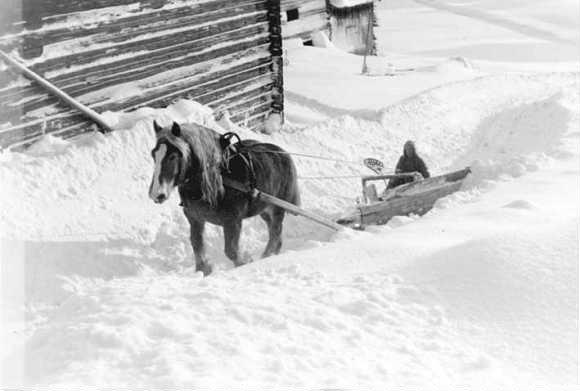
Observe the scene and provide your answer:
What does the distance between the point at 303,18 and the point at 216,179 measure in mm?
13274

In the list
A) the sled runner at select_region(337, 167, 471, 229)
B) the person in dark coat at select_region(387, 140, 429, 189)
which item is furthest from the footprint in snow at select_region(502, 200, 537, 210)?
the person in dark coat at select_region(387, 140, 429, 189)

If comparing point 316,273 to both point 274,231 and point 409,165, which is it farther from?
point 409,165

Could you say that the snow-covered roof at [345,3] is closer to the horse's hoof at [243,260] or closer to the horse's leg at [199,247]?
the horse's hoof at [243,260]

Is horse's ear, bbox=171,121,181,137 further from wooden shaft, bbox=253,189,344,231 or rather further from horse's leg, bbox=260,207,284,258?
horse's leg, bbox=260,207,284,258

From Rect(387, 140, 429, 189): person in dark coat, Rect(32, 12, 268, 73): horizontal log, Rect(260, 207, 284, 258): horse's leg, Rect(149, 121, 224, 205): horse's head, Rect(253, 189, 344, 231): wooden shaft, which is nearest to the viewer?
Rect(149, 121, 224, 205): horse's head

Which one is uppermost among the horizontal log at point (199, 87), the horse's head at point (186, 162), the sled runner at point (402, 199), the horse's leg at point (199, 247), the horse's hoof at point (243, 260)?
the horse's head at point (186, 162)

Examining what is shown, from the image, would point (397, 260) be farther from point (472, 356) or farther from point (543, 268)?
point (472, 356)

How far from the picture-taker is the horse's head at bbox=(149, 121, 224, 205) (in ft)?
21.9

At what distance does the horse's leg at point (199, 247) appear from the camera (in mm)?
7559

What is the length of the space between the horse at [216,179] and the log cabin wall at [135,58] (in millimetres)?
2845

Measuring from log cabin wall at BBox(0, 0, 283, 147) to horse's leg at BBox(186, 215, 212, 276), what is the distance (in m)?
2.90

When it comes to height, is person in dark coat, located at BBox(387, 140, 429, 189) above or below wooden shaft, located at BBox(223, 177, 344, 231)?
below

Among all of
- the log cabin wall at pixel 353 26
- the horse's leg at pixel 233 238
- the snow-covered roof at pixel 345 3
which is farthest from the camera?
the log cabin wall at pixel 353 26

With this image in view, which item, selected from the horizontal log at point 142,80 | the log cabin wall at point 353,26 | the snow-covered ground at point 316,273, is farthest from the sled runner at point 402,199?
the log cabin wall at point 353,26
